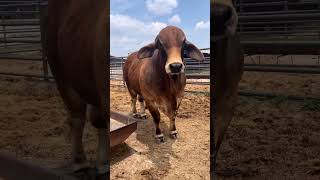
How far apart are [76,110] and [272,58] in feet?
6.49

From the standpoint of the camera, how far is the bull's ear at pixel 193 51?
2.37 feet

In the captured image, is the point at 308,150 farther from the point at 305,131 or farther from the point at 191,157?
the point at 191,157

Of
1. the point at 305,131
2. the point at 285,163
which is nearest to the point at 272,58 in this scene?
the point at 305,131

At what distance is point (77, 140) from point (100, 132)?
15 centimetres

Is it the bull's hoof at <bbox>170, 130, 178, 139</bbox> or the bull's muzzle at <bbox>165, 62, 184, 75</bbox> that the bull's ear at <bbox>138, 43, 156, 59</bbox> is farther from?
the bull's hoof at <bbox>170, 130, 178, 139</bbox>

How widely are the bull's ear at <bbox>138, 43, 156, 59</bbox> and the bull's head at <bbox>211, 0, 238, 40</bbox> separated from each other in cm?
15

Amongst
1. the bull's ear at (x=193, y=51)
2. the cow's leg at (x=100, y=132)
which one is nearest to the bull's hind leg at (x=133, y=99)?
the cow's leg at (x=100, y=132)

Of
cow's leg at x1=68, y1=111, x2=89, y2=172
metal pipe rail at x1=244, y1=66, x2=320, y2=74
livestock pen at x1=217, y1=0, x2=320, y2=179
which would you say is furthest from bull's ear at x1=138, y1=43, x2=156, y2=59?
metal pipe rail at x1=244, y1=66, x2=320, y2=74

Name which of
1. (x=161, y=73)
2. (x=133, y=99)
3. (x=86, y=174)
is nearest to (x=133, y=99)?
(x=133, y=99)

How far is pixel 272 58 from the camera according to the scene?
8.28ft

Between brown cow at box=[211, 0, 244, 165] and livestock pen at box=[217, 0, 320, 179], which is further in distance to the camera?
livestock pen at box=[217, 0, 320, 179]

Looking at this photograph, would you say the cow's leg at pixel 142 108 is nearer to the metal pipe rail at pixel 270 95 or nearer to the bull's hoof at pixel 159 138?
the bull's hoof at pixel 159 138

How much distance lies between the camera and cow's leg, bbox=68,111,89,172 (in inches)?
35.0

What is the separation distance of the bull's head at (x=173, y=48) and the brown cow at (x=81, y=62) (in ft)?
0.36
